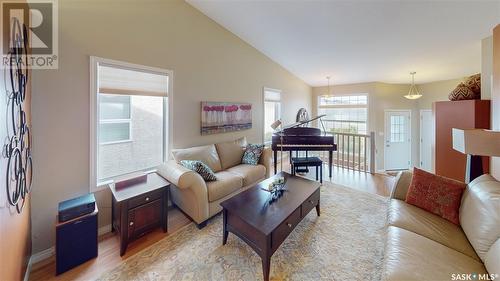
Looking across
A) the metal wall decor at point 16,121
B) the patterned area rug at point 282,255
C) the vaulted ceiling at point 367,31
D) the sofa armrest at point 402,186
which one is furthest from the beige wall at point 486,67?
the metal wall decor at point 16,121

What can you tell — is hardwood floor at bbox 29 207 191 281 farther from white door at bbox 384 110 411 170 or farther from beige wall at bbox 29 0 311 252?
white door at bbox 384 110 411 170

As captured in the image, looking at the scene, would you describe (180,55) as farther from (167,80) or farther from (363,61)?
(363,61)

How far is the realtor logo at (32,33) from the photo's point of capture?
1.38 metres

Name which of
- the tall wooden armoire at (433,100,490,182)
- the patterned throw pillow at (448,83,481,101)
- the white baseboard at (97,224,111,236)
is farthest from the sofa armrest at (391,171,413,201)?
the white baseboard at (97,224,111,236)

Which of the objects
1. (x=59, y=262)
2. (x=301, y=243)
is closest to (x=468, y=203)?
(x=301, y=243)

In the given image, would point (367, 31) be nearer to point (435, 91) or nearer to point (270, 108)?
point (270, 108)

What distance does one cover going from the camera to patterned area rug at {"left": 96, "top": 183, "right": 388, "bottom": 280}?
178 centimetres

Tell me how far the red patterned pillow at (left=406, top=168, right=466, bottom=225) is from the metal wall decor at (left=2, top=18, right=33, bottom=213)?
136 inches

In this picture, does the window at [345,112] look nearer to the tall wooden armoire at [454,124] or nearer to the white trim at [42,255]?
the tall wooden armoire at [454,124]

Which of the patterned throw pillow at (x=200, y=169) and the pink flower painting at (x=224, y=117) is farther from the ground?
the pink flower painting at (x=224, y=117)

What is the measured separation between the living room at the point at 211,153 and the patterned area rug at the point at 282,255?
0.7 inches

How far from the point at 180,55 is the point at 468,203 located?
3948 mm

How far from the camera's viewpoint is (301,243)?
7.18 ft

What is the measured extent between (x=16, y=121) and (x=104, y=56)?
4.24 ft
